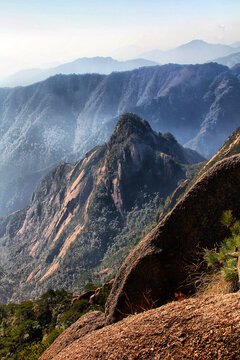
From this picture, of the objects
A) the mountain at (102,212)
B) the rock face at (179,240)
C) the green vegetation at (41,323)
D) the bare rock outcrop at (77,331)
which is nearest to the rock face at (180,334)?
the rock face at (179,240)

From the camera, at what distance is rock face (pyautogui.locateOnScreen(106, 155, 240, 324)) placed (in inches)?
457

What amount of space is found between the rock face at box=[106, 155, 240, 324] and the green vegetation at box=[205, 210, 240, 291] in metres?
0.79

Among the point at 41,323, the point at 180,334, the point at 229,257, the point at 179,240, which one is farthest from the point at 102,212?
the point at 180,334

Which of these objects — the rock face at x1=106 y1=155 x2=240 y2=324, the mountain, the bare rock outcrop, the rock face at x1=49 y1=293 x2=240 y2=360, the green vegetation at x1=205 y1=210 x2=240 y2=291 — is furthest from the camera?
the mountain

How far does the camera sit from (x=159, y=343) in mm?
6941

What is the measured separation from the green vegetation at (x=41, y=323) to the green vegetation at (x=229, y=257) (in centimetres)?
2220

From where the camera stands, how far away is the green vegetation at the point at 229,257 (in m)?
8.34

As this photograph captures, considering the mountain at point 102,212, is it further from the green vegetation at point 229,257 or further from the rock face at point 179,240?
the green vegetation at point 229,257

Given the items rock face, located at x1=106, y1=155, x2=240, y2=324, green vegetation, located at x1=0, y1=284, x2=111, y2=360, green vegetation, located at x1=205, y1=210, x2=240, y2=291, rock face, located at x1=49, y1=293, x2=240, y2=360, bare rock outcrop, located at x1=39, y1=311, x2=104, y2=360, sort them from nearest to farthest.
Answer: rock face, located at x1=49, y1=293, x2=240, y2=360, green vegetation, located at x1=205, y1=210, x2=240, y2=291, rock face, located at x1=106, y1=155, x2=240, y2=324, bare rock outcrop, located at x1=39, y1=311, x2=104, y2=360, green vegetation, located at x1=0, y1=284, x2=111, y2=360

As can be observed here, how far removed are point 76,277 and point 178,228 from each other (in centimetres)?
13432

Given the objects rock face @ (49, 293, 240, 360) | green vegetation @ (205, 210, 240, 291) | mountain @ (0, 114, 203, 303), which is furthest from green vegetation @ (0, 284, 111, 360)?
mountain @ (0, 114, 203, 303)

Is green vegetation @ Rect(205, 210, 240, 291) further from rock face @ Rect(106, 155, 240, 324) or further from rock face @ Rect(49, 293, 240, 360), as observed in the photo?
rock face @ Rect(49, 293, 240, 360)

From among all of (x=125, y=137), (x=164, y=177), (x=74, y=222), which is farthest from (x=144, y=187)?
(x=74, y=222)

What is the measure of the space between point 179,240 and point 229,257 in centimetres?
300
